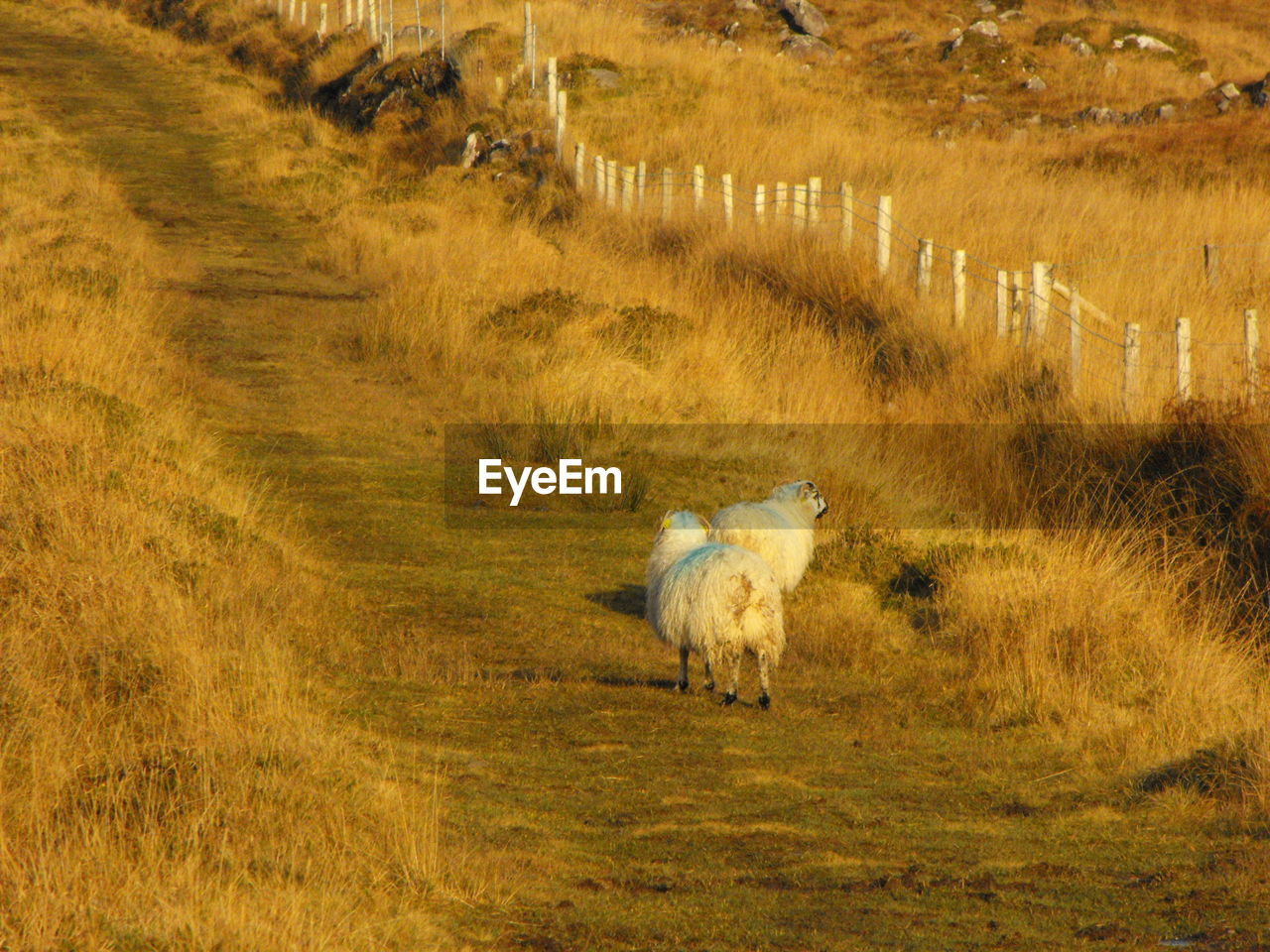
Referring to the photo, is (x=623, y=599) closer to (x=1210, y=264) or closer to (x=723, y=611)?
(x=723, y=611)

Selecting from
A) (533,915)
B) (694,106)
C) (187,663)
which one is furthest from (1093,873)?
(694,106)

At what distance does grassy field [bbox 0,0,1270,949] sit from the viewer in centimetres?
546

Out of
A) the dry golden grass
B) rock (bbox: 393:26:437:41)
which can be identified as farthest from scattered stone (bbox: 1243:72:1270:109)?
the dry golden grass

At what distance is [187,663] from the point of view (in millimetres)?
6852

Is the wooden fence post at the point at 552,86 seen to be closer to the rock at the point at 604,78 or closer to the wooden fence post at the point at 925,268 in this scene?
the rock at the point at 604,78

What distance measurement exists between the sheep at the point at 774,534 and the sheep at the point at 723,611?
166cm

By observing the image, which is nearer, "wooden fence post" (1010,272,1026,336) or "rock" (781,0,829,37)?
"wooden fence post" (1010,272,1026,336)

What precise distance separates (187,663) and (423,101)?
82.2 feet

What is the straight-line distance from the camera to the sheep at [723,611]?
7992mm

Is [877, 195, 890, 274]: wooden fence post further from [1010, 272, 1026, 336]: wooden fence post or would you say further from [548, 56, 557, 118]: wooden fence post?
[548, 56, 557, 118]: wooden fence post

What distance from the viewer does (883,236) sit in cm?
1775

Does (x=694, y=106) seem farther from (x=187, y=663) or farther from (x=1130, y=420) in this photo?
(x=187, y=663)

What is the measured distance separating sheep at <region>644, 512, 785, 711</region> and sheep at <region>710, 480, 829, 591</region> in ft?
5.45

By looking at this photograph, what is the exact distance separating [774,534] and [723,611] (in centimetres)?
234
